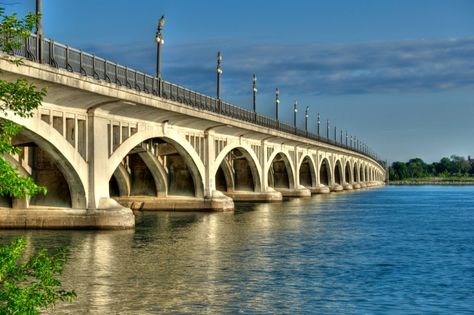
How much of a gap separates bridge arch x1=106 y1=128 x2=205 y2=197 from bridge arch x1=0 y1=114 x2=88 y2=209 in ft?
8.15

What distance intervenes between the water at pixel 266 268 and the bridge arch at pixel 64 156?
2.03 metres

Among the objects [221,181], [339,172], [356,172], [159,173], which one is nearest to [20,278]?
[159,173]

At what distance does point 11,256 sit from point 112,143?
104ft

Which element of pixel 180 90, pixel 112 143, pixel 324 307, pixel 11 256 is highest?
pixel 180 90

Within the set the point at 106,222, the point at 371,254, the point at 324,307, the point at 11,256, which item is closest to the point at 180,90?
the point at 106,222

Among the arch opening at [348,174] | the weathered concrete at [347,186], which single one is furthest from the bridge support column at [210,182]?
the arch opening at [348,174]

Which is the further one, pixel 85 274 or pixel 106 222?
pixel 106 222

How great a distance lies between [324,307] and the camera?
789 inches

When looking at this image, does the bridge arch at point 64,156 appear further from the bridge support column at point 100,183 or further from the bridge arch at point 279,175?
the bridge arch at point 279,175

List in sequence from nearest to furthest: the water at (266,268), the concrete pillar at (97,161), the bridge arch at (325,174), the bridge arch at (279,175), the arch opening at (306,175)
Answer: the water at (266,268) → the concrete pillar at (97,161) → the bridge arch at (279,175) → the arch opening at (306,175) → the bridge arch at (325,174)

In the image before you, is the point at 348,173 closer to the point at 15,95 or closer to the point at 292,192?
the point at 292,192

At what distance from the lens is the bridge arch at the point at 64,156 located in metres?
34.4

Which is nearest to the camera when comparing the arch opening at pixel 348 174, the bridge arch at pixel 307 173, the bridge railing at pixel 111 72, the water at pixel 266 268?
the water at pixel 266 268

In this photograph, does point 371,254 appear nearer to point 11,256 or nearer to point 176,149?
point 11,256
